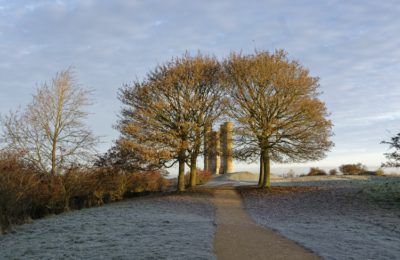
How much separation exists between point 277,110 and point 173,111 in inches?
301

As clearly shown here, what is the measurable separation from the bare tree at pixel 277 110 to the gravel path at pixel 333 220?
400 cm

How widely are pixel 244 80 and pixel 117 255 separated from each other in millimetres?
21678

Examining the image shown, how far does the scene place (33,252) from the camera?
1048cm

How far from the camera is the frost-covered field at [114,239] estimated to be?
980 cm

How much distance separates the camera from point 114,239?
11758 mm

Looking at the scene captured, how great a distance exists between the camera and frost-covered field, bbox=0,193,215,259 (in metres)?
9.80

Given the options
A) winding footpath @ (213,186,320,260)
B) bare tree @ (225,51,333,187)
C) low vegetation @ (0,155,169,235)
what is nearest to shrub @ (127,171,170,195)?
low vegetation @ (0,155,169,235)

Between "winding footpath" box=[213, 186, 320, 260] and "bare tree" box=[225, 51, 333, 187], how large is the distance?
40.2 feet

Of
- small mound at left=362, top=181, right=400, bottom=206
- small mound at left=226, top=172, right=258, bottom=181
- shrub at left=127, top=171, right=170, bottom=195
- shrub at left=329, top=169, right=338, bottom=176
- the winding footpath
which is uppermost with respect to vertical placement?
shrub at left=329, top=169, right=338, bottom=176

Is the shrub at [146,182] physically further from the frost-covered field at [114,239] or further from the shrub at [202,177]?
the frost-covered field at [114,239]

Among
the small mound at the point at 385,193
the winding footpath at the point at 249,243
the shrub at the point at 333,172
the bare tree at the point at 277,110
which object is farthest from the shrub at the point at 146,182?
the shrub at the point at 333,172

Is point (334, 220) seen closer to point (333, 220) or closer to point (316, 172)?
point (333, 220)

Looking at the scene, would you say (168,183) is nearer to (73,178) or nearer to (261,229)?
(73,178)

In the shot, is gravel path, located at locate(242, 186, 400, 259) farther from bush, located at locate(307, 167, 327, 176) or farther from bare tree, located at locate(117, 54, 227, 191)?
bush, located at locate(307, 167, 327, 176)
